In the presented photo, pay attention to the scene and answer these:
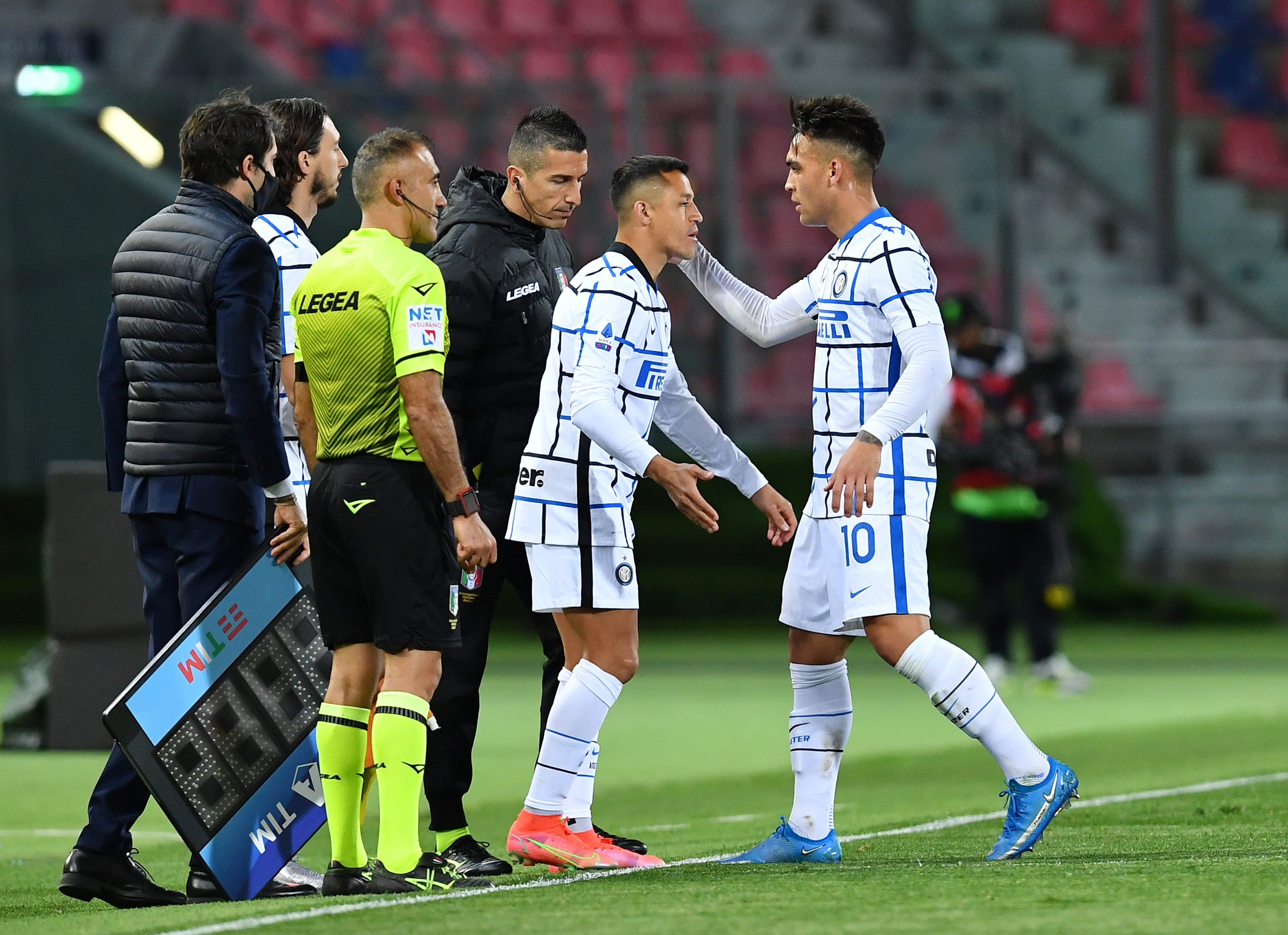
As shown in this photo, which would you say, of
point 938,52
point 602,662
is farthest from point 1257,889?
point 938,52

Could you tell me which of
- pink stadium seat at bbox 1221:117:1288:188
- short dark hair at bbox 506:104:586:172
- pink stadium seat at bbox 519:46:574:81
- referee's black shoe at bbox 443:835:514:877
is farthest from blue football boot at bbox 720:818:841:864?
pink stadium seat at bbox 1221:117:1288:188

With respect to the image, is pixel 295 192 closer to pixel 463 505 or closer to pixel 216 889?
pixel 463 505

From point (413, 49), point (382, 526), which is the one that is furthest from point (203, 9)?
point (382, 526)

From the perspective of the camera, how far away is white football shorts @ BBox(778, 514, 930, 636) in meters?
5.27

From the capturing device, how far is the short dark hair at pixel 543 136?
5750mm

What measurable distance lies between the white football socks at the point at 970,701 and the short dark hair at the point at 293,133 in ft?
7.22

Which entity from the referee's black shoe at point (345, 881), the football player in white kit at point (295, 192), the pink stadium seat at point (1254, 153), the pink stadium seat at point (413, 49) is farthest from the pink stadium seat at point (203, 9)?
the referee's black shoe at point (345, 881)

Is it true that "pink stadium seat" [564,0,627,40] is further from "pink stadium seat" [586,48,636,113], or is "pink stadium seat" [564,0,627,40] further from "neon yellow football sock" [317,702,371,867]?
"neon yellow football sock" [317,702,371,867]

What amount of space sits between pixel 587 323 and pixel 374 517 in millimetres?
823

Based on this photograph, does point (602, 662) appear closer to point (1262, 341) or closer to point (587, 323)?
point (587, 323)

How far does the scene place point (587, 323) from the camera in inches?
213

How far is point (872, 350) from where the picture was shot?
5438 millimetres

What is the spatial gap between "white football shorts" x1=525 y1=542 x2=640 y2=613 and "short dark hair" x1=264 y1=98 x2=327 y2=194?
132 centimetres

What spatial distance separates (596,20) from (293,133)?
47.3 feet
